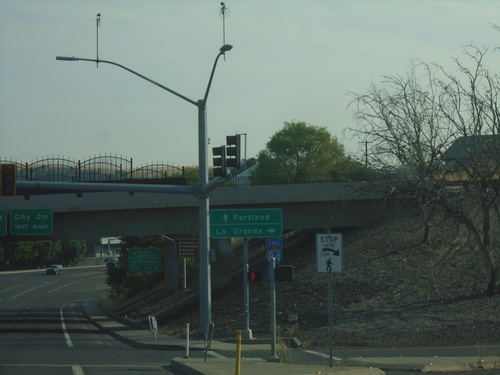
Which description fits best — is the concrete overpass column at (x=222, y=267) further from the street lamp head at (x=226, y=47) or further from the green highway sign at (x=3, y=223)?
the street lamp head at (x=226, y=47)

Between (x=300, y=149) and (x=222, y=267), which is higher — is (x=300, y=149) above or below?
above

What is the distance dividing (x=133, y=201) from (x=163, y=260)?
2090 cm

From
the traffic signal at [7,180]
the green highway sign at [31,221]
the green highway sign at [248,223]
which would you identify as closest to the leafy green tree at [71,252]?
the green highway sign at [31,221]

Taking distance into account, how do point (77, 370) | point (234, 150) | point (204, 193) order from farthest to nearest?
point (204, 193) < point (234, 150) < point (77, 370)

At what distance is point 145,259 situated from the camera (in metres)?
48.6

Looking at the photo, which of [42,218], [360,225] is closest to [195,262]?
[360,225]

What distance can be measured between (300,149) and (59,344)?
2336 inches

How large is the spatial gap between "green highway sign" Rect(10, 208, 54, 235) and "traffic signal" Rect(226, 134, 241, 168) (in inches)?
599

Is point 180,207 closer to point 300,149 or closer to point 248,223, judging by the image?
point 248,223

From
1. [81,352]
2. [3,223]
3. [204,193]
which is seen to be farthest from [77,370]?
[3,223]

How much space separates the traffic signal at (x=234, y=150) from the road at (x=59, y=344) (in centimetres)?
618

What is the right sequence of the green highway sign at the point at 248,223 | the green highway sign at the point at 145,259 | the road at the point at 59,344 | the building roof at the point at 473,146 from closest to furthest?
the road at the point at 59,344 < the green highway sign at the point at 248,223 < the building roof at the point at 473,146 < the green highway sign at the point at 145,259

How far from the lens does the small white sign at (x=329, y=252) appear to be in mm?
18281

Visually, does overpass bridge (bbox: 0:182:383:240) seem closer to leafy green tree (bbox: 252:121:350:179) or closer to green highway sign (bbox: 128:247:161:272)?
green highway sign (bbox: 128:247:161:272)
